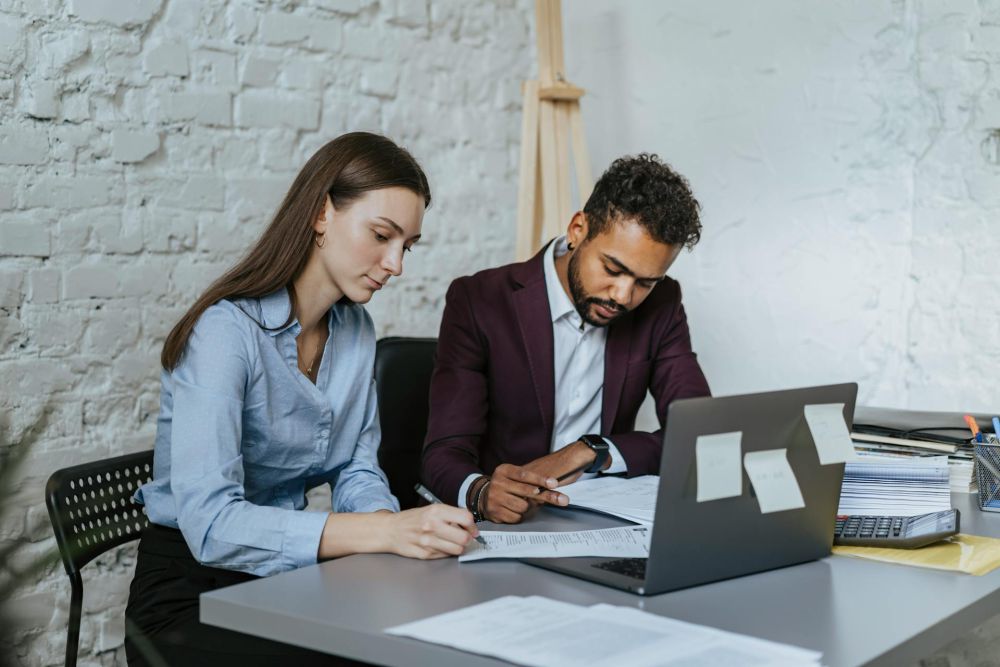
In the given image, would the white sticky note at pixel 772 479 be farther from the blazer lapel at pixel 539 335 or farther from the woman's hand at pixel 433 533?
the blazer lapel at pixel 539 335

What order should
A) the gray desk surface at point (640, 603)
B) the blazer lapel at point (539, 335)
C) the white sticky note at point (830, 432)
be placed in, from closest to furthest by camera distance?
1. the gray desk surface at point (640, 603)
2. the white sticky note at point (830, 432)
3. the blazer lapel at point (539, 335)

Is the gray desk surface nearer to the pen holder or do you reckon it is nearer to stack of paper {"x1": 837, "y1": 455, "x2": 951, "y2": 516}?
stack of paper {"x1": 837, "y1": 455, "x2": 951, "y2": 516}

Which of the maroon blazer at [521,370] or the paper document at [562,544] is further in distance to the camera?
the maroon blazer at [521,370]

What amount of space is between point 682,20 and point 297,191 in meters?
1.94

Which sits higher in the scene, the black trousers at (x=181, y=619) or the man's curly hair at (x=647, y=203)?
the man's curly hair at (x=647, y=203)

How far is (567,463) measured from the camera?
1.96 meters

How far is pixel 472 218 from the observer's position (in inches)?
139

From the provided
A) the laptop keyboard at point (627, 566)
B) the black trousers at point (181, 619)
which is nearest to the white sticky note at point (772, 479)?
the laptop keyboard at point (627, 566)

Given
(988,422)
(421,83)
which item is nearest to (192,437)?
(988,422)

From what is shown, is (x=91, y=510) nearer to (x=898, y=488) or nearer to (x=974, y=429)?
(x=898, y=488)

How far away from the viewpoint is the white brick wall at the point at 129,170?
2.37m

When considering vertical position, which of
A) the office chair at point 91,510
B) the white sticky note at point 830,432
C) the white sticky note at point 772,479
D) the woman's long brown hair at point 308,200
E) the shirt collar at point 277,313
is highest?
the woman's long brown hair at point 308,200

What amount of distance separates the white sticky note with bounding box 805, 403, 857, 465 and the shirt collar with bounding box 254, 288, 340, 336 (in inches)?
34.2

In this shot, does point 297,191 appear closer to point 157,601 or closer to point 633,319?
point 157,601
